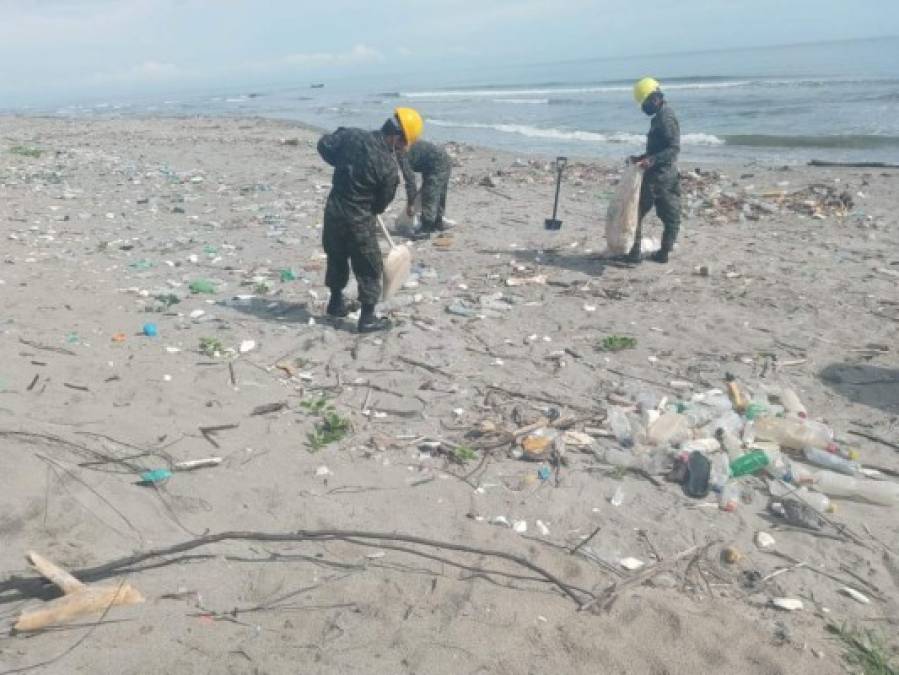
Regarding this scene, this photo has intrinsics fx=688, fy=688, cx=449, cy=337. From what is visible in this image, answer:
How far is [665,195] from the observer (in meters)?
7.18

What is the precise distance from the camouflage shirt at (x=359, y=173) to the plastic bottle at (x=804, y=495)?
334 cm

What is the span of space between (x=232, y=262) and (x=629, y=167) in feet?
14.3

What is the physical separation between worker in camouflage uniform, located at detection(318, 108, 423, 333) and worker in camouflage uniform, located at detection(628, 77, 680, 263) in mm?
2890

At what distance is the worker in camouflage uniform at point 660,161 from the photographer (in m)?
6.96

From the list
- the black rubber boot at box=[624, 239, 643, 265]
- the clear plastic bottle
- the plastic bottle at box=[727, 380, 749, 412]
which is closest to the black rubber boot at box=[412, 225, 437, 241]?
the black rubber boot at box=[624, 239, 643, 265]

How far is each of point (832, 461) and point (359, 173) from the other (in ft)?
12.1

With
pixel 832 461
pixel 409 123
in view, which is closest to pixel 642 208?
pixel 409 123

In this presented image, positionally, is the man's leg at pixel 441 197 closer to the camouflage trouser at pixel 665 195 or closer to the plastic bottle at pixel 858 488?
the camouflage trouser at pixel 665 195

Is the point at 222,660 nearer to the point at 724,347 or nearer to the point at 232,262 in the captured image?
the point at 724,347

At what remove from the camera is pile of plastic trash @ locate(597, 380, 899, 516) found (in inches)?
142

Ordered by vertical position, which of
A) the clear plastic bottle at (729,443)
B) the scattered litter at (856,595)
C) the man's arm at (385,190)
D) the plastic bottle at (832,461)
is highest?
the man's arm at (385,190)

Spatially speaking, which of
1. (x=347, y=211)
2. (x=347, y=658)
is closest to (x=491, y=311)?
(x=347, y=211)

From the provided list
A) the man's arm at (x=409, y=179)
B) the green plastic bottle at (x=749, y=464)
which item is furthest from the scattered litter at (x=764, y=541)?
the man's arm at (x=409, y=179)

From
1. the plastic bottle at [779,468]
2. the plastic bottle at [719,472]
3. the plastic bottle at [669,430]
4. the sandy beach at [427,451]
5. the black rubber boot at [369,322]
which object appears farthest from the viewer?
the black rubber boot at [369,322]
